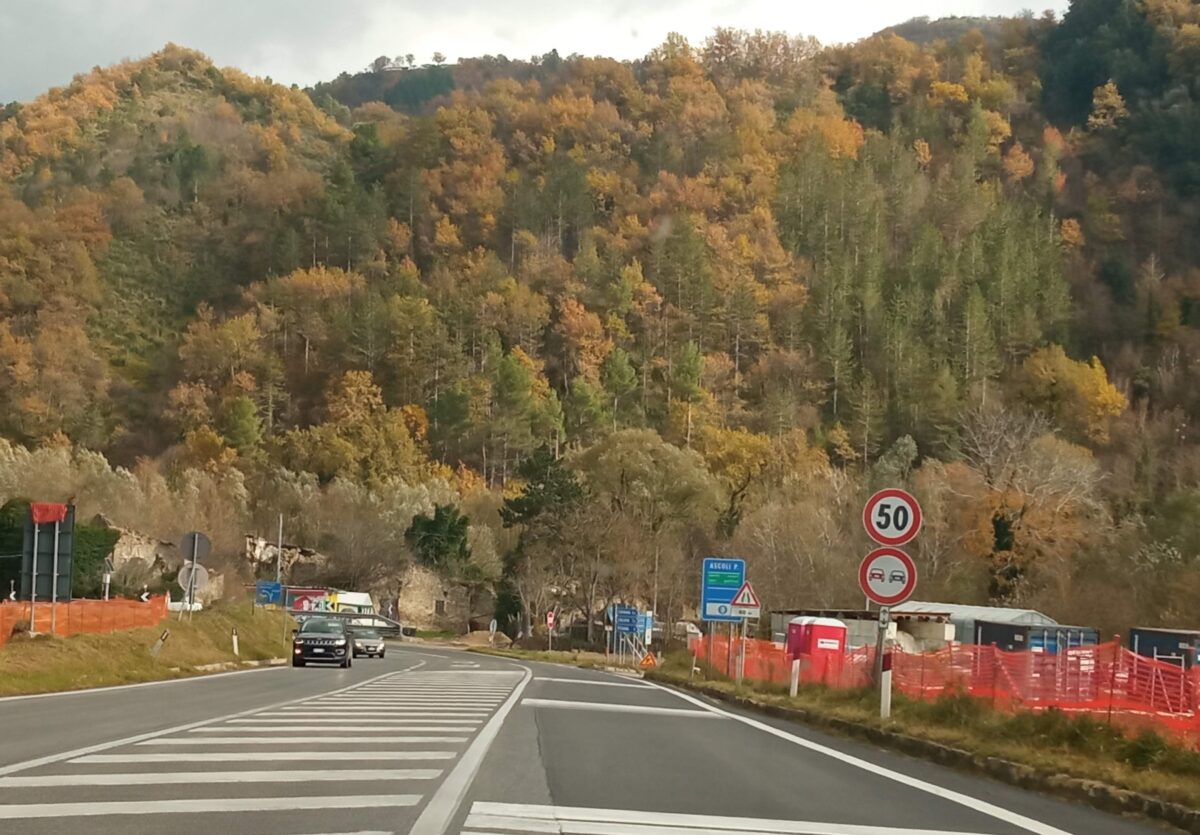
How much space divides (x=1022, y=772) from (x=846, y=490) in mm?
75351

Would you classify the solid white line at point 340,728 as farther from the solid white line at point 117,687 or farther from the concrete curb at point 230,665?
the concrete curb at point 230,665

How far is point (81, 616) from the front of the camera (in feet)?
103

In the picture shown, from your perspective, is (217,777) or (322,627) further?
(322,627)

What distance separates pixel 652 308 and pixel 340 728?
421 ft

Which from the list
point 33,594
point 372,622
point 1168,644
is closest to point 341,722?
point 33,594

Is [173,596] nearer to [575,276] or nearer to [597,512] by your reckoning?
[597,512]

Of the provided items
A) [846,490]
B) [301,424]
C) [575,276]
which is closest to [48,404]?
[301,424]

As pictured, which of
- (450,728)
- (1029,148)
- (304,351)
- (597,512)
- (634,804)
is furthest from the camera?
(1029,148)

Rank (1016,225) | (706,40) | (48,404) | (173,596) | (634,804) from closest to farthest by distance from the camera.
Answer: (634,804), (173,596), (48,404), (1016,225), (706,40)

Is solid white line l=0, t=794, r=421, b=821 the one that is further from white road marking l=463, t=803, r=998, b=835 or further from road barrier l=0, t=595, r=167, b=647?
road barrier l=0, t=595, r=167, b=647

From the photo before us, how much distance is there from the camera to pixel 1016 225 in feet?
505

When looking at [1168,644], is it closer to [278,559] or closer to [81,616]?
[81,616]

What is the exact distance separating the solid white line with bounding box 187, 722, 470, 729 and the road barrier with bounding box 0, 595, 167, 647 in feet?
46.6

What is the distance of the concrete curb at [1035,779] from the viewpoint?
33.7ft
